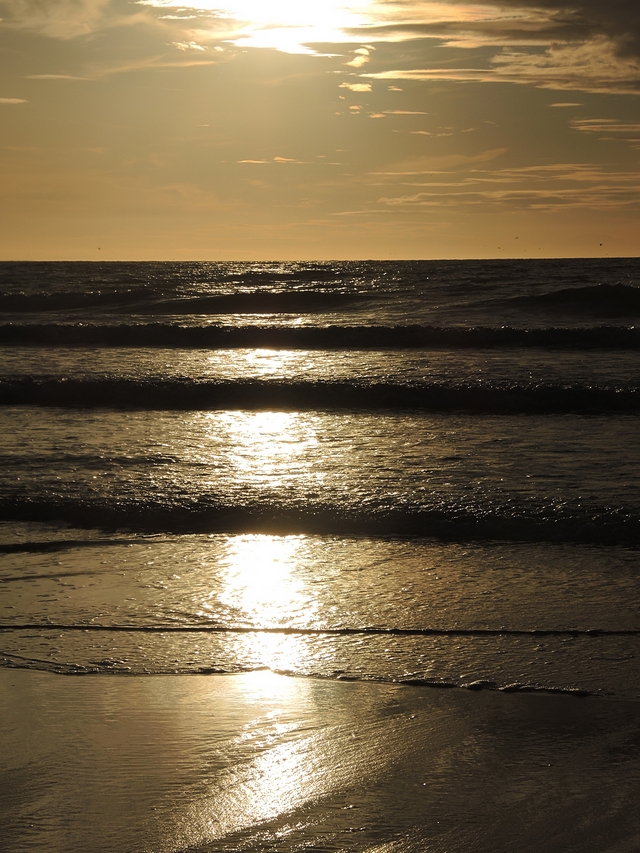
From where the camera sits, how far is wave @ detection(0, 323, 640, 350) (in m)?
16.5

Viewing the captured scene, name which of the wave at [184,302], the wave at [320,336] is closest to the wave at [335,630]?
the wave at [320,336]

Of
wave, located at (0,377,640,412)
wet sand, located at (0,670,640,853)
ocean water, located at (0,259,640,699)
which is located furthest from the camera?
wave, located at (0,377,640,412)

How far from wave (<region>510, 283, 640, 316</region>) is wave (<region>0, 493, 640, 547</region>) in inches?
704

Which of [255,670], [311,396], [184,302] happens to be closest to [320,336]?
[311,396]

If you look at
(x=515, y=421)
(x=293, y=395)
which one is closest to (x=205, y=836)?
(x=515, y=421)

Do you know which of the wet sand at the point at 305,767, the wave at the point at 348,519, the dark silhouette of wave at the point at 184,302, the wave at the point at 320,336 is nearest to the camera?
the wet sand at the point at 305,767

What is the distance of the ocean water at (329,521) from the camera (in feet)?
11.6

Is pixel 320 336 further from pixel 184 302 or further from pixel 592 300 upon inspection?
pixel 592 300

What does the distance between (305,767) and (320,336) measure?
51.3 ft

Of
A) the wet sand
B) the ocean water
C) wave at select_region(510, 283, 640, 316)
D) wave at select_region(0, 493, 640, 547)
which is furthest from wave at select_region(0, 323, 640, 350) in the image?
the wet sand

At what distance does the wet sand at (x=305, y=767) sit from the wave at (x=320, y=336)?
13.5 m

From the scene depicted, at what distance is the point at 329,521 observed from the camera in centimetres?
546

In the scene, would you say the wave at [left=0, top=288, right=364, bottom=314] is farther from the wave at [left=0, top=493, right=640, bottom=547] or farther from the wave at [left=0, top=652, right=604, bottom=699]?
the wave at [left=0, top=652, right=604, bottom=699]

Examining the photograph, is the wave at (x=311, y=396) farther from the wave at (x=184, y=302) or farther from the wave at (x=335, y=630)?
the wave at (x=184, y=302)
